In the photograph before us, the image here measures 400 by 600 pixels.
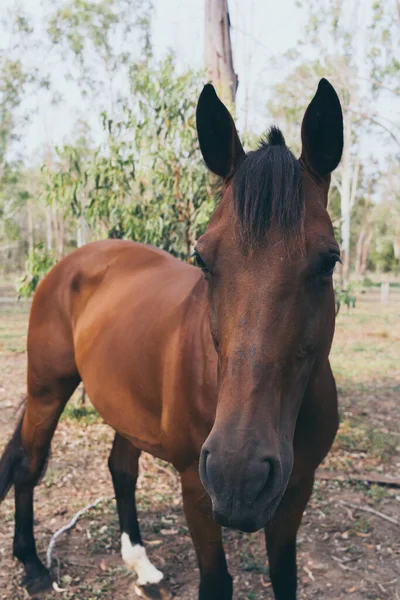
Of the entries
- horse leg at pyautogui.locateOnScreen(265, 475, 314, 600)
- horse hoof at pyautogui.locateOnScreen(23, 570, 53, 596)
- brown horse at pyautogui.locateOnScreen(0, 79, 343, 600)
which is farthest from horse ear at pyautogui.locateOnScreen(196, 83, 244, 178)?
horse hoof at pyautogui.locateOnScreen(23, 570, 53, 596)

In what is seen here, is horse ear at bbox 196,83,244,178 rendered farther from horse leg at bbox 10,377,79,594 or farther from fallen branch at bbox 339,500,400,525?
fallen branch at bbox 339,500,400,525

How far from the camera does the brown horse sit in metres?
1.43

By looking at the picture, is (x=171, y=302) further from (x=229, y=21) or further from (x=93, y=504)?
(x=229, y=21)

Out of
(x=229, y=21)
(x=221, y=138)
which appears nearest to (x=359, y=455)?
(x=221, y=138)

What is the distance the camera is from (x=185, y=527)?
12.1 ft

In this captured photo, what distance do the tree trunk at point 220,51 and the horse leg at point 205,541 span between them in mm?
4696

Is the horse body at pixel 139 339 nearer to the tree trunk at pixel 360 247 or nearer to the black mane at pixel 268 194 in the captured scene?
the black mane at pixel 268 194

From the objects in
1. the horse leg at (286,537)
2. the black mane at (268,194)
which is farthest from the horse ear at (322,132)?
the horse leg at (286,537)

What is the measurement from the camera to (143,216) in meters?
5.59

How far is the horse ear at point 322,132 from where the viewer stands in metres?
1.83

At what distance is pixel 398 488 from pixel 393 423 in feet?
6.08

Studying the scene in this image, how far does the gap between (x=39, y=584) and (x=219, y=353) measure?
7.30 feet

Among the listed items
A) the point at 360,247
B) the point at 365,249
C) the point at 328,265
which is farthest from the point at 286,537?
the point at 365,249

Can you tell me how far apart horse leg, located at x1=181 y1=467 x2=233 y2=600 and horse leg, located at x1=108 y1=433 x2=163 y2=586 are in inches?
34.8
